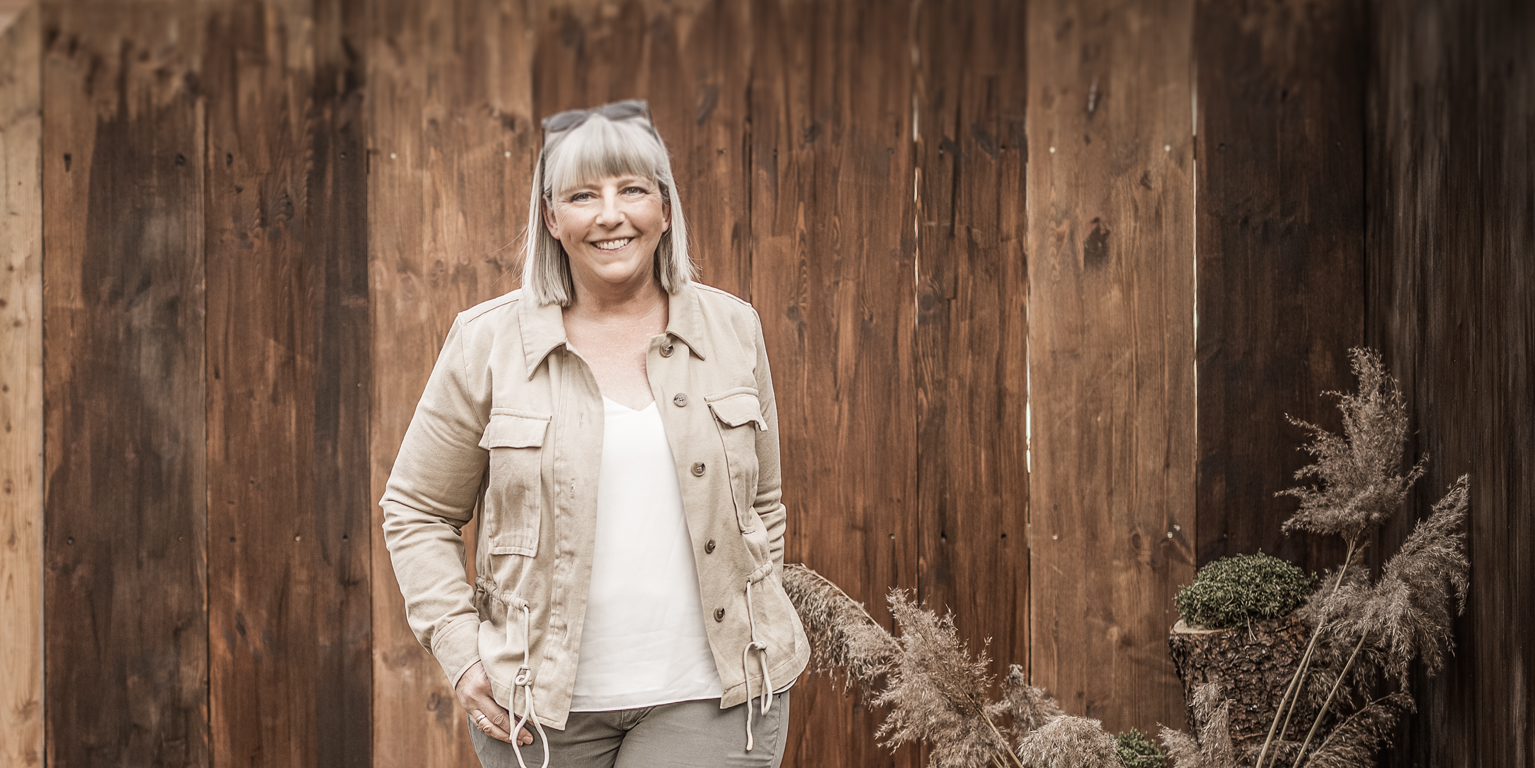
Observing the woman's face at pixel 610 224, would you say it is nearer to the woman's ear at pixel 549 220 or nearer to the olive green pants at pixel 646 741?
the woman's ear at pixel 549 220

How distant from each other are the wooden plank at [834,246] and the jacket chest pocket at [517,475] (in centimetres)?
119

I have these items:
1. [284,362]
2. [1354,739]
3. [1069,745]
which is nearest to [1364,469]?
[1354,739]

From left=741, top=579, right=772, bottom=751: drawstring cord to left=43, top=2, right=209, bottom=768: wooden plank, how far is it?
1773 mm

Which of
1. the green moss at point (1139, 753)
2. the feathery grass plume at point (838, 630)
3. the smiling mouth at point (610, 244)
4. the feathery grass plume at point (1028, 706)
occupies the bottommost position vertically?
the green moss at point (1139, 753)

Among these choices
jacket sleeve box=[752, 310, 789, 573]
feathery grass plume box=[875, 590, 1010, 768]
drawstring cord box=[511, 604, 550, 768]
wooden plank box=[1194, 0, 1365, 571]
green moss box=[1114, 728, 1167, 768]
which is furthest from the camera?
wooden plank box=[1194, 0, 1365, 571]

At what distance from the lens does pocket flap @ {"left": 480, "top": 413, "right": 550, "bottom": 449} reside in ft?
4.81

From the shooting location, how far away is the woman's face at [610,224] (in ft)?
4.90

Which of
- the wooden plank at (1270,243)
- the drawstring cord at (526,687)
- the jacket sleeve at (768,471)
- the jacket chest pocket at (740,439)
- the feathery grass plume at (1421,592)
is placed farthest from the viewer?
the wooden plank at (1270,243)

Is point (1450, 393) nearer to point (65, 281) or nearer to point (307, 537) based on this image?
point (307, 537)

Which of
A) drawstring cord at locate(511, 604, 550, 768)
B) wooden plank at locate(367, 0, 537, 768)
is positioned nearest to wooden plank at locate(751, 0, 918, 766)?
wooden plank at locate(367, 0, 537, 768)

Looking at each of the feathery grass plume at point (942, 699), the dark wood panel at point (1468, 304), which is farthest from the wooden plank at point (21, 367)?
the dark wood panel at point (1468, 304)

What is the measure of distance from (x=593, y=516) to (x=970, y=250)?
4.87 ft

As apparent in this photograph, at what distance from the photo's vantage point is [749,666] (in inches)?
59.4

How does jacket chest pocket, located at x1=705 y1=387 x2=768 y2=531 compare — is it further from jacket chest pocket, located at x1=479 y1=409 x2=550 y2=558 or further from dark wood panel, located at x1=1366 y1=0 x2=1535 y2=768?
dark wood panel, located at x1=1366 y1=0 x2=1535 y2=768
